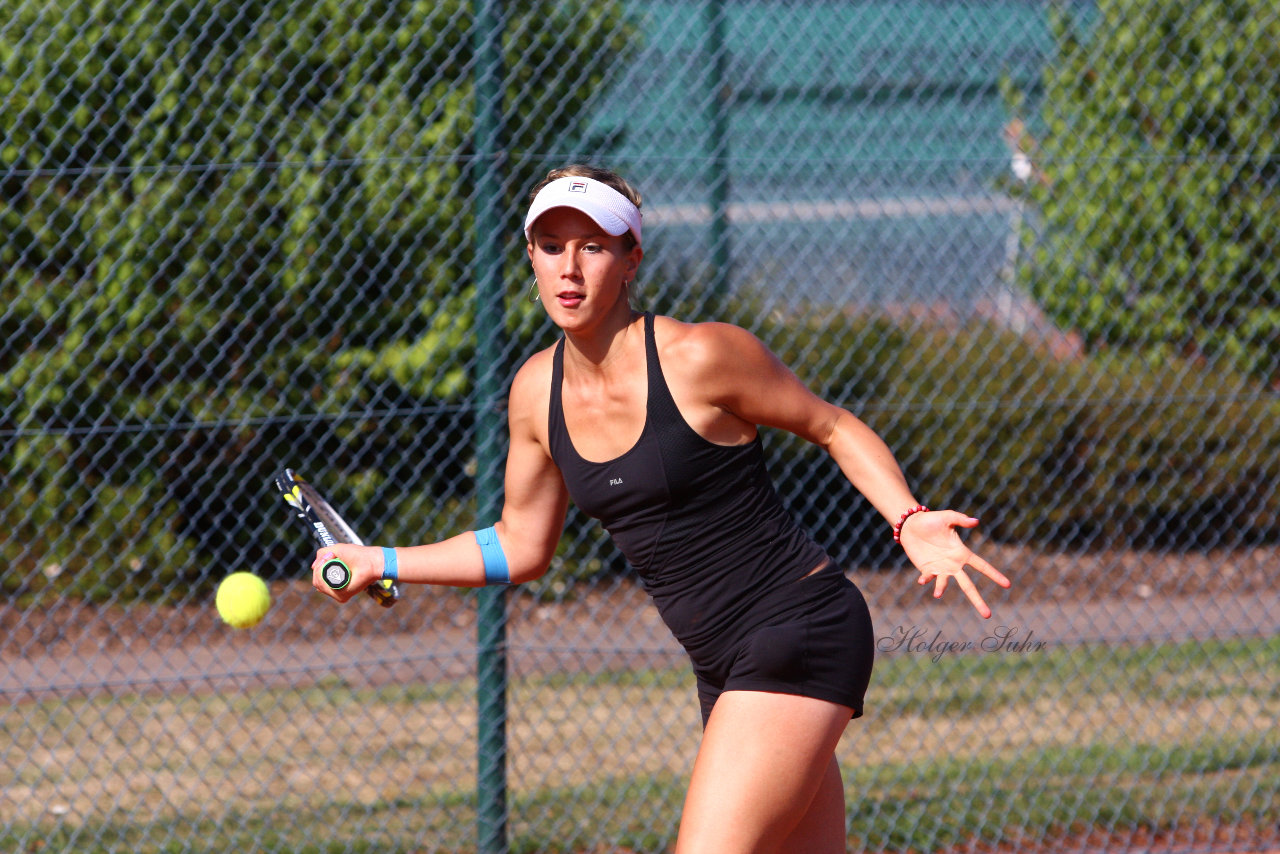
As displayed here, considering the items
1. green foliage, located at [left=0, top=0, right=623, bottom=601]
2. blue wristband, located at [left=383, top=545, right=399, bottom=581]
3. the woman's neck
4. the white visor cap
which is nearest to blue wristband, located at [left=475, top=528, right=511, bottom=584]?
blue wristband, located at [left=383, top=545, right=399, bottom=581]

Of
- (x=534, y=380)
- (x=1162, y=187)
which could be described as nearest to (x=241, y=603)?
(x=534, y=380)

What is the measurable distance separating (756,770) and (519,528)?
81cm

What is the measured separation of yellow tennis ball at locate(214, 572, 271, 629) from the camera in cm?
305

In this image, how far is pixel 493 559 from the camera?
296 centimetres

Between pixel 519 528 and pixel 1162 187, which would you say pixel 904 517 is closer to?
pixel 519 528

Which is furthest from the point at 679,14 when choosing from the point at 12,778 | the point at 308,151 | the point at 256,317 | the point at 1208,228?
the point at 12,778

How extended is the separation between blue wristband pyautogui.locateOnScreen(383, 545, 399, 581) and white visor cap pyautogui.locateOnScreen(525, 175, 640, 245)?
0.78m

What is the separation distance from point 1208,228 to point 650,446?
217 inches

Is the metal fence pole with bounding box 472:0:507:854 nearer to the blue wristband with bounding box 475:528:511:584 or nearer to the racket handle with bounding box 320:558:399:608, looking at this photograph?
the blue wristband with bounding box 475:528:511:584

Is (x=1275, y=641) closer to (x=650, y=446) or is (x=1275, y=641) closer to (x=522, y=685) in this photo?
(x=522, y=685)

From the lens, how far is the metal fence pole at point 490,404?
4.05m

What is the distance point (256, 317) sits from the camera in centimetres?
627

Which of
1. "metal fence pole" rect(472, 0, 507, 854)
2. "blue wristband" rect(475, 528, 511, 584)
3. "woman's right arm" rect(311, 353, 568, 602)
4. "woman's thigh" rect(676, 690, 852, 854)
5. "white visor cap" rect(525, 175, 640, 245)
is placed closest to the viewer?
"woman's thigh" rect(676, 690, 852, 854)

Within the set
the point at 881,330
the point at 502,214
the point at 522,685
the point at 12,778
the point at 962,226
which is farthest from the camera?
the point at 962,226
